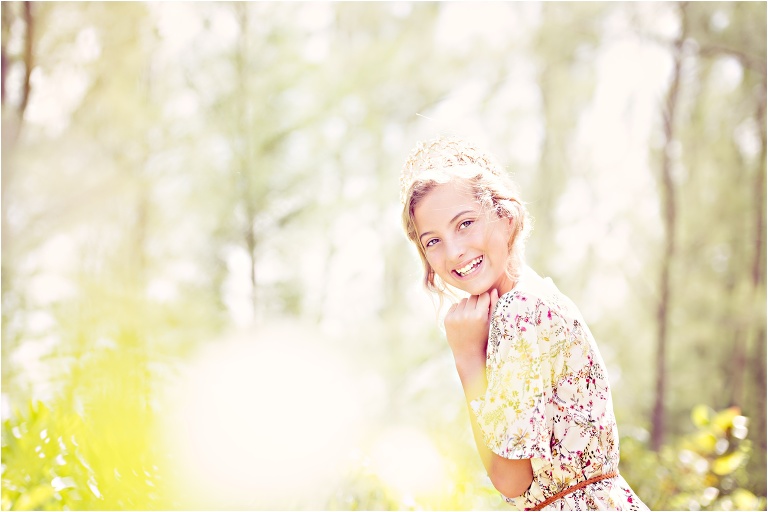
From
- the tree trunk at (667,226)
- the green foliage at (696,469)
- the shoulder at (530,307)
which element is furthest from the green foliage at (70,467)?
the tree trunk at (667,226)

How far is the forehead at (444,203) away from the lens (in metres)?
1.59

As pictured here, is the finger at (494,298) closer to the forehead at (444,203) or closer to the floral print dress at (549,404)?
the floral print dress at (549,404)

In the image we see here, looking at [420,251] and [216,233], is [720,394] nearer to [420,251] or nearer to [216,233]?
[216,233]

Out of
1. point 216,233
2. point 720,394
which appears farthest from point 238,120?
point 720,394

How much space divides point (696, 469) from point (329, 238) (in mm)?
4339

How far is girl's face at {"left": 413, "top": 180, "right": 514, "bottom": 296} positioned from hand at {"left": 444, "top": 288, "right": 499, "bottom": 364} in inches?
2.7

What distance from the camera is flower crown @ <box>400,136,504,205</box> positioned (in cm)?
174

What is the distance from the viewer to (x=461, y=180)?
5.34ft

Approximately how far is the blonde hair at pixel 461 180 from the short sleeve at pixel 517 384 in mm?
179

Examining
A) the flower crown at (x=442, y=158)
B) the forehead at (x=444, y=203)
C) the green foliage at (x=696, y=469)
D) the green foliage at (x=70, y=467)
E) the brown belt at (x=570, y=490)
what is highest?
the flower crown at (x=442, y=158)

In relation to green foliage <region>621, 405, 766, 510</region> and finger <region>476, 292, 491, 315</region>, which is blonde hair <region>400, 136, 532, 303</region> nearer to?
finger <region>476, 292, 491, 315</region>

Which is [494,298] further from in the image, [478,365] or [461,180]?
[461,180]

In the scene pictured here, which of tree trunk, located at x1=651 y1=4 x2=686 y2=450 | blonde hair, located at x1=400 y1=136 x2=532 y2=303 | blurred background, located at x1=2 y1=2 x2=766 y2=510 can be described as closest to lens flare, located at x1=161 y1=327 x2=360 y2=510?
blurred background, located at x1=2 y1=2 x2=766 y2=510

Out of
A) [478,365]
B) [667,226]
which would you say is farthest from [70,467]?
[667,226]
